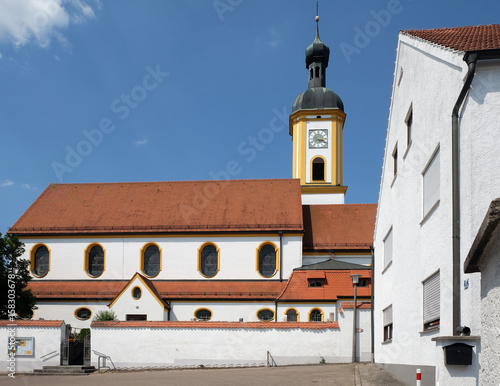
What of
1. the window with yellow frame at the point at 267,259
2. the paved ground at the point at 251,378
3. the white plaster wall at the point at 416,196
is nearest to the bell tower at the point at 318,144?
the window with yellow frame at the point at 267,259

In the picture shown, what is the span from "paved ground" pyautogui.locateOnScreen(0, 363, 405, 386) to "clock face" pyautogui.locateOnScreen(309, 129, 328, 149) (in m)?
22.3

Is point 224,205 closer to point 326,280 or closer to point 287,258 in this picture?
point 287,258

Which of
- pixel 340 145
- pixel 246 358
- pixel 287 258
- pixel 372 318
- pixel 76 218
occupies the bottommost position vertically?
pixel 246 358

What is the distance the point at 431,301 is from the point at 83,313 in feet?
79.5

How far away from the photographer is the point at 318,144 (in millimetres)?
40156

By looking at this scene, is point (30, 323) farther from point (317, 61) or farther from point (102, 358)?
point (317, 61)

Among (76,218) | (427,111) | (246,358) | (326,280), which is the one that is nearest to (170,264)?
(76,218)

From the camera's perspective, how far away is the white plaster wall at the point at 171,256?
31234 millimetres

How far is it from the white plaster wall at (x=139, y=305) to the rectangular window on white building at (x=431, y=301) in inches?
783

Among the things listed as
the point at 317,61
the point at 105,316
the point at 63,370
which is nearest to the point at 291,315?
the point at 105,316

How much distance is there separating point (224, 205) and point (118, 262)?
7.13 m

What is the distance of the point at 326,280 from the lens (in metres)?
28.0

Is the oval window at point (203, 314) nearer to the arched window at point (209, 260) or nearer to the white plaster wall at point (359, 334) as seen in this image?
the arched window at point (209, 260)

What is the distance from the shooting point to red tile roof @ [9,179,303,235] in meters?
32.2
